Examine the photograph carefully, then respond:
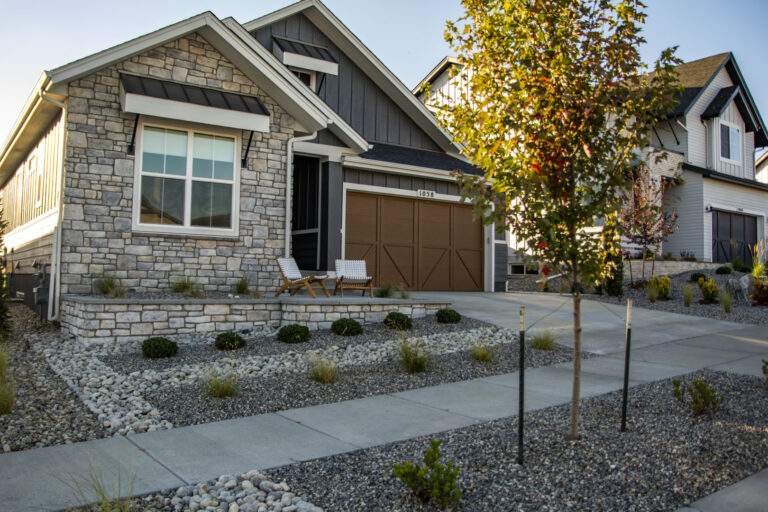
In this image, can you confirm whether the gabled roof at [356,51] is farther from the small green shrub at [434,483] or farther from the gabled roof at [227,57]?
the small green shrub at [434,483]

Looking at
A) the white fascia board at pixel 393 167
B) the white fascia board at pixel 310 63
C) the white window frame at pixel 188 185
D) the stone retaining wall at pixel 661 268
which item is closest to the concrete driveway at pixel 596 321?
the white fascia board at pixel 393 167

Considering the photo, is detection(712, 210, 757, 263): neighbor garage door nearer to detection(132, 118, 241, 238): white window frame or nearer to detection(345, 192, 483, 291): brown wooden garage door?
detection(345, 192, 483, 291): brown wooden garage door

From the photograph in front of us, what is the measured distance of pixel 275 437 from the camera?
4.77 m

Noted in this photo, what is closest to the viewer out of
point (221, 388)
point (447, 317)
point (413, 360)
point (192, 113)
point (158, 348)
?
point (221, 388)

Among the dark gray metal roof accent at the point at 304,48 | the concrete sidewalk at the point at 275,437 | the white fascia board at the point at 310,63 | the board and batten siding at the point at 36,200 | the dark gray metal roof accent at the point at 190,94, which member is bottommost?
the concrete sidewalk at the point at 275,437

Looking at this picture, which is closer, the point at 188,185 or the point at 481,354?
the point at 481,354

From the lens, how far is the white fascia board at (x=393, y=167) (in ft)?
44.0

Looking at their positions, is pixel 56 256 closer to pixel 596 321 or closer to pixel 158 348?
pixel 158 348

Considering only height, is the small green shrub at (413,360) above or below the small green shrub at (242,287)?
below

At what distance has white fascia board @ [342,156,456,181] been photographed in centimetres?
1341

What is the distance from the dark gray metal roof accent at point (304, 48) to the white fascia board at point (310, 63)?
14cm

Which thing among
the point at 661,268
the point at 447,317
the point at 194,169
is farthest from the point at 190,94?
the point at 661,268

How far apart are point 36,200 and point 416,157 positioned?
8.54m

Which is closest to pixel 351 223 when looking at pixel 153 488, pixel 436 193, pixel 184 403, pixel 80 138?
pixel 436 193
